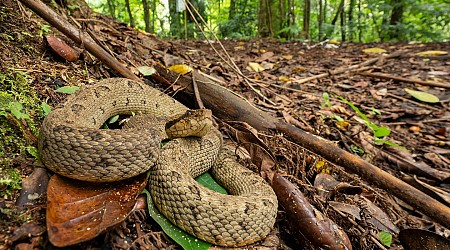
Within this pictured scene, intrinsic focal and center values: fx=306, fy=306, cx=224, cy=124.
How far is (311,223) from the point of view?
108 inches

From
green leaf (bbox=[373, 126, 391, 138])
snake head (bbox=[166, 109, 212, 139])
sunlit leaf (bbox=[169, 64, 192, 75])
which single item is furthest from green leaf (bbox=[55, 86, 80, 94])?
green leaf (bbox=[373, 126, 391, 138])

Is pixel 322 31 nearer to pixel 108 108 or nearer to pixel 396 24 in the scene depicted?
pixel 396 24

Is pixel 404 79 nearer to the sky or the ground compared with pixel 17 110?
nearer to the ground

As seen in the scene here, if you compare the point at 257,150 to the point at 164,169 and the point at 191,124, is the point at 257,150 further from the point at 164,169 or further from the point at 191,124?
the point at 164,169

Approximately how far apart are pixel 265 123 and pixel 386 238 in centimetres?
190

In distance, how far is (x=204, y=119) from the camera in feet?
10.9

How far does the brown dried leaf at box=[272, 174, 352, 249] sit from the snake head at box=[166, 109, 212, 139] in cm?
109

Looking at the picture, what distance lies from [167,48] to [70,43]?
253 centimetres

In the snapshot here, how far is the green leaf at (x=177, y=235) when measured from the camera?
2.40m

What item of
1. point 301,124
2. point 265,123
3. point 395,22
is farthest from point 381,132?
point 395,22

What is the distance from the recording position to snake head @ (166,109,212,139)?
10.9 feet

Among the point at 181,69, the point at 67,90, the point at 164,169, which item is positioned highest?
the point at 181,69

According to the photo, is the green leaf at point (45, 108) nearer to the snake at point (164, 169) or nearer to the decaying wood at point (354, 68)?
the snake at point (164, 169)

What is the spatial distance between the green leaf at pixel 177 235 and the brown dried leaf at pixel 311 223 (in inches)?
34.6
